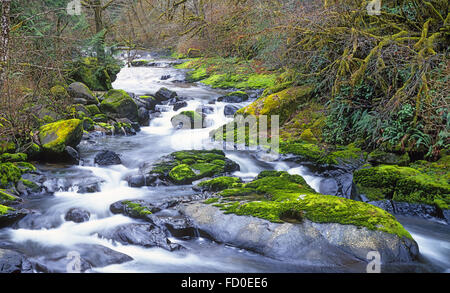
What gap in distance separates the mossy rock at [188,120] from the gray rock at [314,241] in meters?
7.96

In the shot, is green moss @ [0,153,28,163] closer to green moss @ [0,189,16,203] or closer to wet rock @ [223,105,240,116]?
green moss @ [0,189,16,203]

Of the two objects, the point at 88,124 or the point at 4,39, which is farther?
the point at 88,124

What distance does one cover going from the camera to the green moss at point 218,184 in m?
6.79

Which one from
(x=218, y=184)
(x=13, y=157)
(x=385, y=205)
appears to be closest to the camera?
(x=385, y=205)

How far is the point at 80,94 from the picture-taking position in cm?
1259

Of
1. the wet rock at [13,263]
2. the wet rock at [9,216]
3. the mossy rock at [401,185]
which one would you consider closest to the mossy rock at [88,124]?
the wet rock at [9,216]

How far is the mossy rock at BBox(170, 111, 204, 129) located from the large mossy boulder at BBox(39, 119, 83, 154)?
4.37m

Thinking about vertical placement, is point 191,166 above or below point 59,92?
below

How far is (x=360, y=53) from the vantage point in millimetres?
8656

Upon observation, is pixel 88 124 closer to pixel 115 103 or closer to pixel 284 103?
pixel 115 103

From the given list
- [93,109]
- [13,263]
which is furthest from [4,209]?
[93,109]

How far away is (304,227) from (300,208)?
0.41 metres

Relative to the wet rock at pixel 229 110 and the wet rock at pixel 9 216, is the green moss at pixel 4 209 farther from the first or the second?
the wet rock at pixel 229 110
